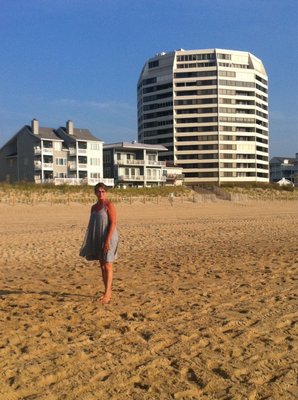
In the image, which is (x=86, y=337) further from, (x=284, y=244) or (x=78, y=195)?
(x=78, y=195)

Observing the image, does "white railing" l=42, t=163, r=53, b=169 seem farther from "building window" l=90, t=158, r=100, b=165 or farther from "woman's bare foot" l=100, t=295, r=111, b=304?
"woman's bare foot" l=100, t=295, r=111, b=304


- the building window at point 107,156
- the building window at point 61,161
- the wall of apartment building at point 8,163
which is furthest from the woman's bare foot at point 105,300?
the building window at point 107,156

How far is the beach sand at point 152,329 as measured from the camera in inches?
151

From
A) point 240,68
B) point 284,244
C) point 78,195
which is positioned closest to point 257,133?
point 240,68

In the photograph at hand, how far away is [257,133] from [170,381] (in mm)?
103903

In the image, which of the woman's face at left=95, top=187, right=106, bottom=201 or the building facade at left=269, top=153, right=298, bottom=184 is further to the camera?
the building facade at left=269, top=153, right=298, bottom=184

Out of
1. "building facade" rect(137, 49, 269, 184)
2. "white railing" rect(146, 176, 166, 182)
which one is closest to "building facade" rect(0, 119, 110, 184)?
"white railing" rect(146, 176, 166, 182)

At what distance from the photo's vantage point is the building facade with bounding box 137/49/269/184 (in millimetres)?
99500

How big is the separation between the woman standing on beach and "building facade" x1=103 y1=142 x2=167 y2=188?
6104 centimetres

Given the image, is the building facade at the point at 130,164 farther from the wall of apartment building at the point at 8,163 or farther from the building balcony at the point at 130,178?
the wall of apartment building at the point at 8,163

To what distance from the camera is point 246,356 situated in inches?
174

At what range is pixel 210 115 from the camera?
3947 inches

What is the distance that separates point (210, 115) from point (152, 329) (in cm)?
9788

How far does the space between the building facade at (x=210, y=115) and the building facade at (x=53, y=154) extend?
1460 inches
